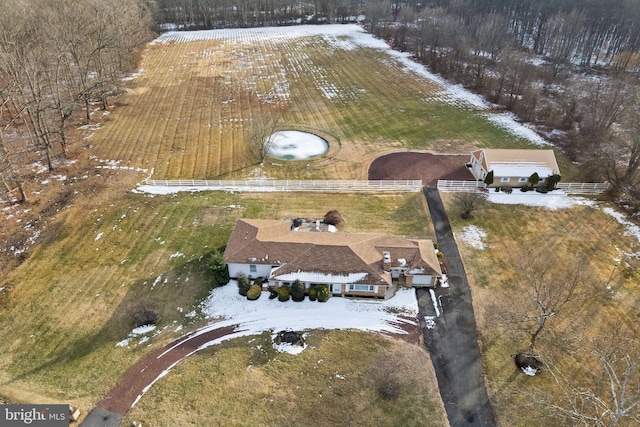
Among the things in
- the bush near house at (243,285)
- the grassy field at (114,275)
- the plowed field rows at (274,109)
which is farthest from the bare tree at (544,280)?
the plowed field rows at (274,109)

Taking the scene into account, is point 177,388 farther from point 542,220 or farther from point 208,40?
point 208,40

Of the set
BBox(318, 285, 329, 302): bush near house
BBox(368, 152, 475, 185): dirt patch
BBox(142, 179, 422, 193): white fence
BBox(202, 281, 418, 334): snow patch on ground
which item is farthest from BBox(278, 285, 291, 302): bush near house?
BBox(368, 152, 475, 185): dirt patch

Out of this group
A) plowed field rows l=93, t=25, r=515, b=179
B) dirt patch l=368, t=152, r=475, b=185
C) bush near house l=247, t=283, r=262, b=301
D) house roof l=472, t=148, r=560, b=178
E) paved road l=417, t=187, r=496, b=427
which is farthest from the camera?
plowed field rows l=93, t=25, r=515, b=179

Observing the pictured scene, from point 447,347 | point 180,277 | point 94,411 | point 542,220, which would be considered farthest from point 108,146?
point 542,220

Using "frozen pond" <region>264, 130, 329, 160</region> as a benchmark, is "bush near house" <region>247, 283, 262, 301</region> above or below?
below

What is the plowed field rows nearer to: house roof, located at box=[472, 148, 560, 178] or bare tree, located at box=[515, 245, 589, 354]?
house roof, located at box=[472, 148, 560, 178]

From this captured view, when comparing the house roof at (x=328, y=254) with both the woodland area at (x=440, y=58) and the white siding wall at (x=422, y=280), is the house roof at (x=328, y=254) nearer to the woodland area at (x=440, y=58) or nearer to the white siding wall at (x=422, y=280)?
the white siding wall at (x=422, y=280)

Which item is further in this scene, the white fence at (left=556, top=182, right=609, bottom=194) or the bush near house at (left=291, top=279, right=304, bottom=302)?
the white fence at (left=556, top=182, right=609, bottom=194)

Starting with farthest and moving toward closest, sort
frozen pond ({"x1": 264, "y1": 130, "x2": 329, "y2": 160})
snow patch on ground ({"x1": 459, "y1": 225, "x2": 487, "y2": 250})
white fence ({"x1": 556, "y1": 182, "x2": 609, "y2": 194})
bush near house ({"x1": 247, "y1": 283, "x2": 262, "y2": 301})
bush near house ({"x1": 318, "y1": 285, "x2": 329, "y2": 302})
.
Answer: frozen pond ({"x1": 264, "y1": 130, "x2": 329, "y2": 160}) < white fence ({"x1": 556, "y1": 182, "x2": 609, "y2": 194}) < snow patch on ground ({"x1": 459, "y1": 225, "x2": 487, "y2": 250}) < bush near house ({"x1": 247, "y1": 283, "x2": 262, "y2": 301}) < bush near house ({"x1": 318, "y1": 285, "x2": 329, "y2": 302})
